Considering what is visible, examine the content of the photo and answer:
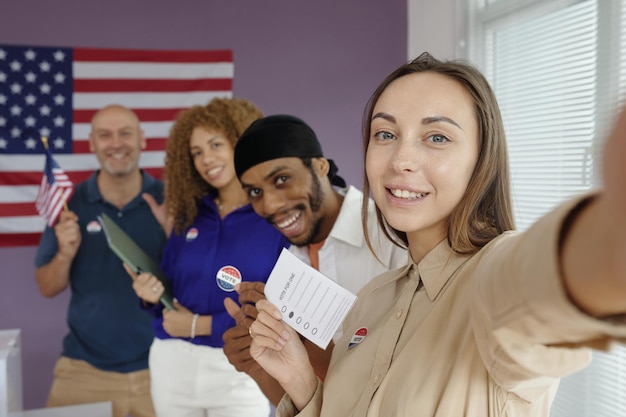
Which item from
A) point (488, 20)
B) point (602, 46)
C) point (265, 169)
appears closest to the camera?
point (265, 169)

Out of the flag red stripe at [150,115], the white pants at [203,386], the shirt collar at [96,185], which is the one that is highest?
the flag red stripe at [150,115]

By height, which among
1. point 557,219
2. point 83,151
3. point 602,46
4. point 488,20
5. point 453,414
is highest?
point 488,20

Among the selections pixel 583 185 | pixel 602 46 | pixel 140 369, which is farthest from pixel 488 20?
pixel 140 369

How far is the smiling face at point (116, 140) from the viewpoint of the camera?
9.92ft

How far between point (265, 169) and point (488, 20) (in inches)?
64.6

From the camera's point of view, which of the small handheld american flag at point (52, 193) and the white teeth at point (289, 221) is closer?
the white teeth at point (289, 221)

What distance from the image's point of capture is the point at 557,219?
0.41m

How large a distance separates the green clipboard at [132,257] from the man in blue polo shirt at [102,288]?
1.87ft

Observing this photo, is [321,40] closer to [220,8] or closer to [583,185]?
[220,8]

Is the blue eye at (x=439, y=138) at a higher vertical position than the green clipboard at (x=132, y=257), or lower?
higher

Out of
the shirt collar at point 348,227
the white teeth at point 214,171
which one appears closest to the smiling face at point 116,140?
the white teeth at point 214,171

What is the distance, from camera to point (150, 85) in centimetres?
340

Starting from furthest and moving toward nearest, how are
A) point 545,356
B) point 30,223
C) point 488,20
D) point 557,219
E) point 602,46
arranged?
point 30,223
point 488,20
point 602,46
point 545,356
point 557,219

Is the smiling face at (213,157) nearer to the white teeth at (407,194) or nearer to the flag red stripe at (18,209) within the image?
the white teeth at (407,194)
